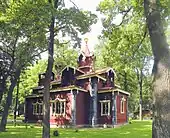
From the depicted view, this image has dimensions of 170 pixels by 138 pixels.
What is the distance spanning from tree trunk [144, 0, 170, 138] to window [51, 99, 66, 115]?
2687cm

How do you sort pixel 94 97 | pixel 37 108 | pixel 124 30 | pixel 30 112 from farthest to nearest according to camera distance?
1. pixel 30 112
2. pixel 37 108
3. pixel 94 97
4. pixel 124 30

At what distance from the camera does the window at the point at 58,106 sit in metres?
33.9

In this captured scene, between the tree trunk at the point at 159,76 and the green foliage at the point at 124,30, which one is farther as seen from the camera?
the green foliage at the point at 124,30

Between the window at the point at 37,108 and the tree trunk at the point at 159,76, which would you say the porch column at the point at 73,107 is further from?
the tree trunk at the point at 159,76

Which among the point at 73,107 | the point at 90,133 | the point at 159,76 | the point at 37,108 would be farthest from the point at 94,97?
the point at 159,76

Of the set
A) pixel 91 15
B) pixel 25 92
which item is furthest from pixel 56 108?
pixel 25 92

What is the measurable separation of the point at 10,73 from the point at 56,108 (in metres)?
9.32

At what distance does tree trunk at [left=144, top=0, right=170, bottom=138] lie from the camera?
7016 millimetres

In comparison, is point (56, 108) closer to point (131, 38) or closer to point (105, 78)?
point (105, 78)

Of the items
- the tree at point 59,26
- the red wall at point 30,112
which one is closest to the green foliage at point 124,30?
the tree at point 59,26

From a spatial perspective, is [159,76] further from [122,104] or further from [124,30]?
[122,104]

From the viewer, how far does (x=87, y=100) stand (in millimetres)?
34375

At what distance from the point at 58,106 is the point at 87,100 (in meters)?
3.91

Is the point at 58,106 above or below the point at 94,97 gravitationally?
below
